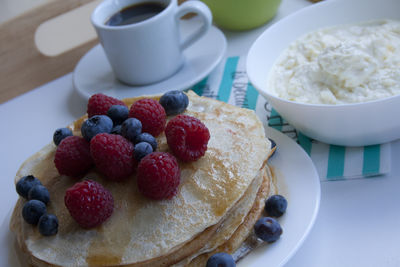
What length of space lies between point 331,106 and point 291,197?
262 mm

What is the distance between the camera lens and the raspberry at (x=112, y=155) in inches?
39.9

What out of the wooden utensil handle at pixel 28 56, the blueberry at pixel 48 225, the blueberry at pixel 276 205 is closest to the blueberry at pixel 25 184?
the blueberry at pixel 48 225

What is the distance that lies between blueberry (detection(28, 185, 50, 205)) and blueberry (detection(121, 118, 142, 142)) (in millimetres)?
246

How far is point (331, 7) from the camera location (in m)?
1.53

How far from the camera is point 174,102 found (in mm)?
1229

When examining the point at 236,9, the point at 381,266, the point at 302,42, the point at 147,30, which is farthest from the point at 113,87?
the point at 381,266

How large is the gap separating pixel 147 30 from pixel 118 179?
2.41 ft

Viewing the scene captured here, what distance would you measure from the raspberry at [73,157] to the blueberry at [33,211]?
102 millimetres

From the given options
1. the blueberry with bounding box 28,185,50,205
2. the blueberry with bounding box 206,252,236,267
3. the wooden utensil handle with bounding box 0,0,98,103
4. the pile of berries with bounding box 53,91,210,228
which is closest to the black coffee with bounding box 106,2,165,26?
the wooden utensil handle with bounding box 0,0,98,103

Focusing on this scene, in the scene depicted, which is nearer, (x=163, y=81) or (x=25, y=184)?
(x=25, y=184)

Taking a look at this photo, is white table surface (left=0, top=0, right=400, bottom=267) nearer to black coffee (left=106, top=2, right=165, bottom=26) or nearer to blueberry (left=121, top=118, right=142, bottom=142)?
blueberry (left=121, top=118, right=142, bottom=142)

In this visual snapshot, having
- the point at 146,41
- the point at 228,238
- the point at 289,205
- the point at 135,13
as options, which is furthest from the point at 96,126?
the point at 135,13

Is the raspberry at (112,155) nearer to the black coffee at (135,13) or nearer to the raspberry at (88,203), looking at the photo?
the raspberry at (88,203)

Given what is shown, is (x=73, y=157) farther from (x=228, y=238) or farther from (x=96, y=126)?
(x=228, y=238)
